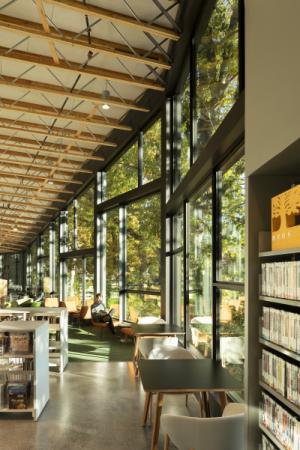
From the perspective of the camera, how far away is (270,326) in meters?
3.09

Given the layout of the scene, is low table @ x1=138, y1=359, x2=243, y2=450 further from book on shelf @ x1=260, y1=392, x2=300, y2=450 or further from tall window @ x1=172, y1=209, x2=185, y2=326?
tall window @ x1=172, y1=209, x2=185, y2=326

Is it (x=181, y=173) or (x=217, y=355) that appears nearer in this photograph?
(x=217, y=355)

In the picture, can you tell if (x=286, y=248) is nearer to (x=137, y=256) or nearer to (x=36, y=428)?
(x=36, y=428)

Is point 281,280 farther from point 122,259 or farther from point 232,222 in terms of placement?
point 122,259

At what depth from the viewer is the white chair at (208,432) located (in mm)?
3227

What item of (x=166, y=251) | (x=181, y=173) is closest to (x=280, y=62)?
(x=181, y=173)

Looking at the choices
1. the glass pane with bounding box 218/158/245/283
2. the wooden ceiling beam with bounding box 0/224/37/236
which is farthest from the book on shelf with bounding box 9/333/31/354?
the wooden ceiling beam with bounding box 0/224/37/236

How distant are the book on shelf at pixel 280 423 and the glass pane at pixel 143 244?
7154mm

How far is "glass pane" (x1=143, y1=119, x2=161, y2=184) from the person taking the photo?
409 inches

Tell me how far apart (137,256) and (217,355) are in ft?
20.8

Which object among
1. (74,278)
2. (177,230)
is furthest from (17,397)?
(74,278)

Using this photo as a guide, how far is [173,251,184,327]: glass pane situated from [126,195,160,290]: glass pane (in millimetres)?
1016

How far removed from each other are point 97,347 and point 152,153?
4.28 metres

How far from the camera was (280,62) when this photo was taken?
2627 mm
